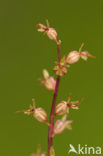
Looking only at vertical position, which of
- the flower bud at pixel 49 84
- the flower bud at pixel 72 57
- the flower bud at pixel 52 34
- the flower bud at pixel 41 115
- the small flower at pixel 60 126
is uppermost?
the flower bud at pixel 52 34

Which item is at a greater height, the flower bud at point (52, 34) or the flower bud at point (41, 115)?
the flower bud at point (52, 34)

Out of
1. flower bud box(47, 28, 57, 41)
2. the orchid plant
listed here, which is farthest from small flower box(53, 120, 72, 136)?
flower bud box(47, 28, 57, 41)

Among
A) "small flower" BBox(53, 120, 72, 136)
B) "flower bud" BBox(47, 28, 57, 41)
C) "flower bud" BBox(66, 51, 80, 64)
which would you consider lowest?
"small flower" BBox(53, 120, 72, 136)

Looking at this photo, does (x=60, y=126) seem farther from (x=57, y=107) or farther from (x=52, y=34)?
(x=52, y=34)

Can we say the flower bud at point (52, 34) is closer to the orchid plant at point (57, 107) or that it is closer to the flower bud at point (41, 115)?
the orchid plant at point (57, 107)

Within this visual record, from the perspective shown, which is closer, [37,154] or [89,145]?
[37,154]

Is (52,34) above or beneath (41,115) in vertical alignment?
above

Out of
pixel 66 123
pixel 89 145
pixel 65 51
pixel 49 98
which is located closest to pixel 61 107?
pixel 66 123

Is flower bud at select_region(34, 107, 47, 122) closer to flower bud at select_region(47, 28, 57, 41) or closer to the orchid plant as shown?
the orchid plant

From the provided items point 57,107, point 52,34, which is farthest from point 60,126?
point 52,34

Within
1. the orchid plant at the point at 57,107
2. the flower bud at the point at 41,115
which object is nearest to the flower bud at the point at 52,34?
the orchid plant at the point at 57,107

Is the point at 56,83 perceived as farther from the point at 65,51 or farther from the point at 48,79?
the point at 65,51
